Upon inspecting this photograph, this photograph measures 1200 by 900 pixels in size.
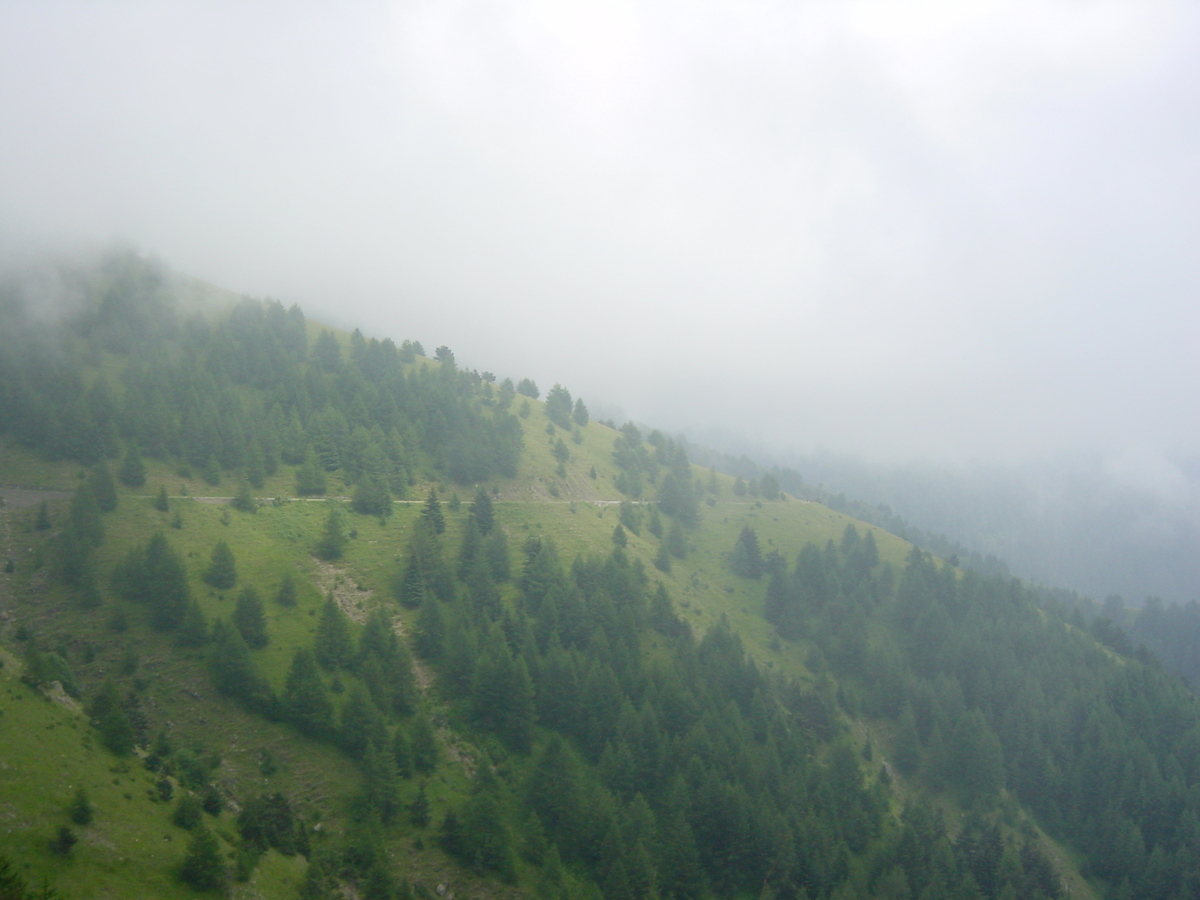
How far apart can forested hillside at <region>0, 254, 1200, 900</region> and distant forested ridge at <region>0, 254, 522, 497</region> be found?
697 millimetres

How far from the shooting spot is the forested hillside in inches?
2309

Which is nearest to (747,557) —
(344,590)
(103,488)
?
(344,590)

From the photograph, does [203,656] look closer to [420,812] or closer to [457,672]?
[457,672]

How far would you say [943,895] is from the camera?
75375mm

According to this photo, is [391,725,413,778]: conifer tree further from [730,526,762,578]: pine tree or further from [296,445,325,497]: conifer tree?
[730,526,762,578]: pine tree

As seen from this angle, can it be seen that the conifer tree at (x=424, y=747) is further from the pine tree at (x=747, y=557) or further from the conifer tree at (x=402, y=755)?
the pine tree at (x=747, y=557)

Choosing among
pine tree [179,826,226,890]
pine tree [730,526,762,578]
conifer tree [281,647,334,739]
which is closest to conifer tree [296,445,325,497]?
conifer tree [281,647,334,739]

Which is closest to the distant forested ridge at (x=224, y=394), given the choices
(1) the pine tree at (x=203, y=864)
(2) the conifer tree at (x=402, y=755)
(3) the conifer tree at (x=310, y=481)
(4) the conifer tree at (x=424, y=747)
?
(3) the conifer tree at (x=310, y=481)

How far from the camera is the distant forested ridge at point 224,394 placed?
341ft

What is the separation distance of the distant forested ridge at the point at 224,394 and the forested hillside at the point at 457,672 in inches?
27.4

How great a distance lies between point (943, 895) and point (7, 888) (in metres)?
84.2

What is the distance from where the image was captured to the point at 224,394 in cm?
12200

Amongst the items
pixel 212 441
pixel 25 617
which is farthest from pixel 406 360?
pixel 25 617

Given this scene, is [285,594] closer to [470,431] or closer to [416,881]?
[416,881]
